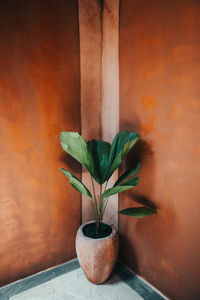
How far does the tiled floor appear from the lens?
1724 millimetres

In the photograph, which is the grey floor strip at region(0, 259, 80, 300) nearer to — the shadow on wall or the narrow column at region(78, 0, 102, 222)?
the narrow column at region(78, 0, 102, 222)

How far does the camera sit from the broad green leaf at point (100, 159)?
169 centimetres

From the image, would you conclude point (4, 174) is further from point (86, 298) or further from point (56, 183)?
point (86, 298)

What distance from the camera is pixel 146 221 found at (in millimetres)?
1812

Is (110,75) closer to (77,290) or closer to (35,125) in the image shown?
(35,125)

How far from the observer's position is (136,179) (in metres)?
1.59

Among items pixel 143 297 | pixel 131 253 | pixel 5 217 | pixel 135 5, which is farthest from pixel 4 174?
pixel 135 5

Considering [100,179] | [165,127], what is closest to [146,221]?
[100,179]

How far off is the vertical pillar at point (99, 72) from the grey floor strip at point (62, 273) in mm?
448

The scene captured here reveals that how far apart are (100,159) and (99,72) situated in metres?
0.95

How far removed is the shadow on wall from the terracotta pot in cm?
24

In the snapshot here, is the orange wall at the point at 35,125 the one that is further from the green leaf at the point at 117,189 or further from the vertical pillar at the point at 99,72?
the green leaf at the point at 117,189

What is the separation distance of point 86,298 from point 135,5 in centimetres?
238

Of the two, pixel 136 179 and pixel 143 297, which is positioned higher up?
pixel 136 179
